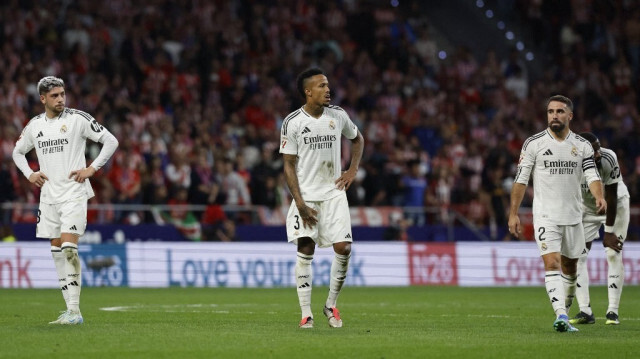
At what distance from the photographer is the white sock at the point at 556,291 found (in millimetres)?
12352

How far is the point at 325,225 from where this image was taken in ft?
42.2

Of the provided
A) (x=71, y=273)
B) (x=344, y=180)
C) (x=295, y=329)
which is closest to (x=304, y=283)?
(x=295, y=329)

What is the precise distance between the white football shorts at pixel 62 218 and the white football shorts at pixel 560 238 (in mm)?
5091

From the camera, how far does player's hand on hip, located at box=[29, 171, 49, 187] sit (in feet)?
43.6

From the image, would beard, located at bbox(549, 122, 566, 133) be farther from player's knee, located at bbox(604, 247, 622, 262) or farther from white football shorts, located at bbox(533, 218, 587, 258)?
player's knee, located at bbox(604, 247, 622, 262)

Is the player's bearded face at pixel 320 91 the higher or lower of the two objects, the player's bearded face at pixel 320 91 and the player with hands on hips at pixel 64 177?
the higher

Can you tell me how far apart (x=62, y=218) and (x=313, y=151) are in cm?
295

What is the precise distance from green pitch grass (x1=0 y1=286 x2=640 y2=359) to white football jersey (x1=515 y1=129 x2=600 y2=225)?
4.28 ft

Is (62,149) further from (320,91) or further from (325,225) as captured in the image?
(325,225)

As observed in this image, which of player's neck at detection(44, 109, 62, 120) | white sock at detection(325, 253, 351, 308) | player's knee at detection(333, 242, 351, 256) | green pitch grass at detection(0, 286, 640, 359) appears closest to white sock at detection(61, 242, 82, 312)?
green pitch grass at detection(0, 286, 640, 359)

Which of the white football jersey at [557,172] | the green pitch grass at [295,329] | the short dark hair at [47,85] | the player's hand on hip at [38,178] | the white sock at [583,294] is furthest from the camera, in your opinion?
the white sock at [583,294]

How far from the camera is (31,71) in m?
27.1

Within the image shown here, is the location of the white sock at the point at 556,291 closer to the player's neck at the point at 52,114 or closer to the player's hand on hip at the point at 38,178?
the player's hand on hip at the point at 38,178

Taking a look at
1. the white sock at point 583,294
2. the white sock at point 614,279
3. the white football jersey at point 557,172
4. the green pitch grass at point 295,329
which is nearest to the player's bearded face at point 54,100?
the green pitch grass at point 295,329
